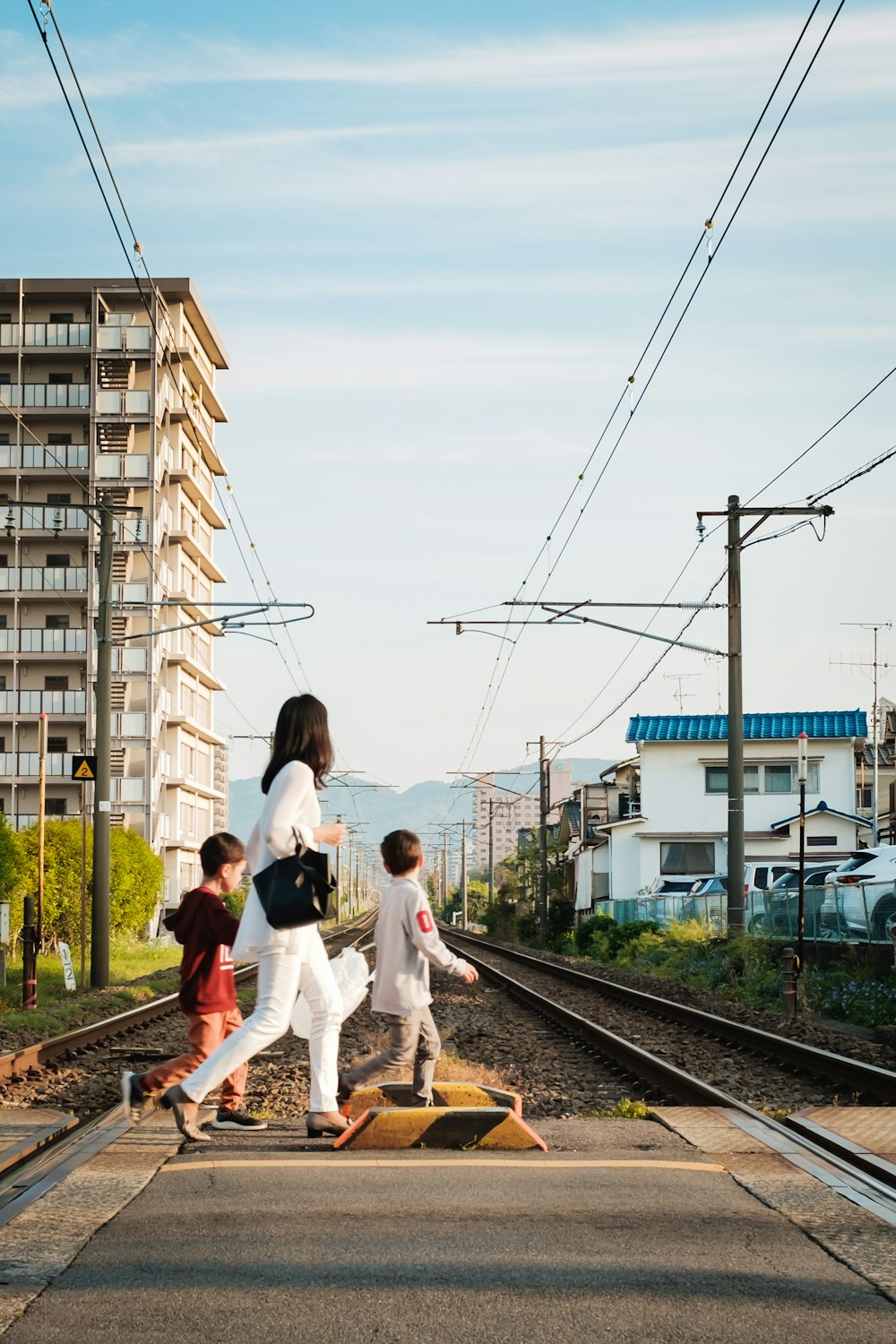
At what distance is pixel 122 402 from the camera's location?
58.7 meters

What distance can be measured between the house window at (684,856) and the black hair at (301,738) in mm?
47416

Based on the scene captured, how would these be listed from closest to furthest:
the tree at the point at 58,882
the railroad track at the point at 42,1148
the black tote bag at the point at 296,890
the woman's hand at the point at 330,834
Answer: the railroad track at the point at 42,1148 → the woman's hand at the point at 330,834 → the black tote bag at the point at 296,890 → the tree at the point at 58,882

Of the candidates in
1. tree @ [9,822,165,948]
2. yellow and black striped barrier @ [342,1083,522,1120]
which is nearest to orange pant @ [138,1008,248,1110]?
yellow and black striped barrier @ [342,1083,522,1120]

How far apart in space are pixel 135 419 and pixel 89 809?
15050 millimetres

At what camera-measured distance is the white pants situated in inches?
267

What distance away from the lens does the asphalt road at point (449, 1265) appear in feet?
13.3

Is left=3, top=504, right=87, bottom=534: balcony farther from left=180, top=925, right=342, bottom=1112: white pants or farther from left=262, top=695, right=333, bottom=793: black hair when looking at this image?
left=180, top=925, right=342, bottom=1112: white pants

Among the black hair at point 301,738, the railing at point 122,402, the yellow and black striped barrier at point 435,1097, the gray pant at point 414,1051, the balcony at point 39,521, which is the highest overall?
the railing at point 122,402

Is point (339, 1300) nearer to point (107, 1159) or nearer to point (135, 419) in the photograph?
point (107, 1159)

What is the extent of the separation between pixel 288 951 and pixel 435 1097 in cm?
170

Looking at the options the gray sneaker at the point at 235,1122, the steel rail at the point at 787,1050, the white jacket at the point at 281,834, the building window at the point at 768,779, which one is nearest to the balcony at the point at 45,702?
the building window at the point at 768,779

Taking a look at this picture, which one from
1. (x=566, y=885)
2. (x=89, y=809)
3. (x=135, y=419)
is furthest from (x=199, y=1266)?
(x=566, y=885)

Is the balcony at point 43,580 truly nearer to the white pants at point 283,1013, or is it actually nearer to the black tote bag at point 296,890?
the white pants at point 283,1013

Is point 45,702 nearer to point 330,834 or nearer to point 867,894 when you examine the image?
point 867,894
